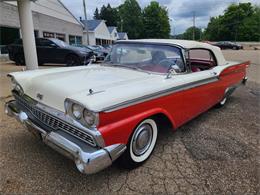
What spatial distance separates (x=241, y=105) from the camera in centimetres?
556

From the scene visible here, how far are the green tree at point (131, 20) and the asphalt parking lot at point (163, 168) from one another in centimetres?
7084

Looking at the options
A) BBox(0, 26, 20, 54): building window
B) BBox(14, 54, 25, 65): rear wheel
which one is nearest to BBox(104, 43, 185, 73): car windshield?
BBox(14, 54, 25, 65): rear wheel

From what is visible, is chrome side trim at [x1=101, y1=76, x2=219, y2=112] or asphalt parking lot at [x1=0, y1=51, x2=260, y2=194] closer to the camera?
chrome side trim at [x1=101, y1=76, x2=219, y2=112]

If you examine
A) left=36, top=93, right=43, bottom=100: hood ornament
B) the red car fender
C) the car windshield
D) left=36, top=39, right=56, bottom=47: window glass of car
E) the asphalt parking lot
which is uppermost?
left=36, top=39, right=56, bottom=47: window glass of car

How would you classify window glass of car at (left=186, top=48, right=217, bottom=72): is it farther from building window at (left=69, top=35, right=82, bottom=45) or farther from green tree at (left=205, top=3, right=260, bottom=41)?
green tree at (left=205, top=3, right=260, bottom=41)

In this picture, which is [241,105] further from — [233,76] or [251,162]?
[251,162]

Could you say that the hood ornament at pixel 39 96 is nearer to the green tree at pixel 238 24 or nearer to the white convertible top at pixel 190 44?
the white convertible top at pixel 190 44

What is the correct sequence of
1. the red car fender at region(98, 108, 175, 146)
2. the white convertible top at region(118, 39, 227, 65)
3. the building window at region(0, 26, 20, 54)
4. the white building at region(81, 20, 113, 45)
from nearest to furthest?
1. the red car fender at region(98, 108, 175, 146)
2. the white convertible top at region(118, 39, 227, 65)
3. the building window at region(0, 26, 20, 54)
4. the white building at region(81, 20, 113, 45)

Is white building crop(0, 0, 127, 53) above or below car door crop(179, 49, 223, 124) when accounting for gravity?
above

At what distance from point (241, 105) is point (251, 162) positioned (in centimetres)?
284

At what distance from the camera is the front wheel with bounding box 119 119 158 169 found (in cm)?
262

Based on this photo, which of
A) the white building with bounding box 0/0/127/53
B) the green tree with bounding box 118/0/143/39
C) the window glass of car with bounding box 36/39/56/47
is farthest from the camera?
the green tree with bounding box 118/0/143/39

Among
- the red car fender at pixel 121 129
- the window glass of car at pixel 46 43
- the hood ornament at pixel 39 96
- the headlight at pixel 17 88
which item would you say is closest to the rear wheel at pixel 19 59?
the window glass of car at pixel 46 43

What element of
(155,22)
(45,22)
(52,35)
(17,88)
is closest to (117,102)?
(17,88)
